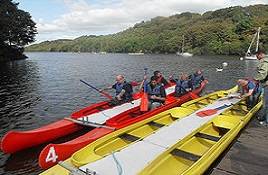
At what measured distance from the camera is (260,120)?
34.0 ft

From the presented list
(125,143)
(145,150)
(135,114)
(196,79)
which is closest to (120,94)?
(135,114)

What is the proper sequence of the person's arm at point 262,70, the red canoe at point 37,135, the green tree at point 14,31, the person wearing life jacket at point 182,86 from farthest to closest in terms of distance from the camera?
the green tree at point 14,31 < the person wearing life jacket at point 182,86 < the red canoe at point 37,135 < the person's arm at point 262,70

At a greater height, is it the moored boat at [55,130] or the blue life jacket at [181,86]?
the blue life jacket at [181,86]

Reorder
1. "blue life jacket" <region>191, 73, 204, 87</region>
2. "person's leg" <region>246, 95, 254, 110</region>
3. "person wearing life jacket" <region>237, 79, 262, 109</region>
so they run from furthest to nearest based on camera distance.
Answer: "blue life jacket" <region>191, 73, 204, 87</region>
"person's leg" <region>246, 95, 254, 110</region>
"person wearing life jacket" <region>237, 79, 262, 109</region>

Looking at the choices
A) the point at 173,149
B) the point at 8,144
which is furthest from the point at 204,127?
the point at 8,144

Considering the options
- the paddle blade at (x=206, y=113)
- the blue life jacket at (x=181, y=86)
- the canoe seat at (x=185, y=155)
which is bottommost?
the canoe seat at (x=185, y=155)

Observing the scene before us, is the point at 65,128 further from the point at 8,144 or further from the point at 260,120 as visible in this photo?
the point at 260,120

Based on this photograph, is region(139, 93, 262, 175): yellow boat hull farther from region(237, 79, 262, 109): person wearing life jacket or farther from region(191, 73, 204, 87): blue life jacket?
region(191, 73, 204, 87): blue life jacket

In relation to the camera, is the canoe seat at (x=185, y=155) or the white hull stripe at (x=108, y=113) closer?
the canoe seat at (x=185, y=155)

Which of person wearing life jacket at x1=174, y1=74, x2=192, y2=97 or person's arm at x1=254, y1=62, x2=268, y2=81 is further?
person wearing life jacket at x1=174, y1=74, x2=192, y2=97

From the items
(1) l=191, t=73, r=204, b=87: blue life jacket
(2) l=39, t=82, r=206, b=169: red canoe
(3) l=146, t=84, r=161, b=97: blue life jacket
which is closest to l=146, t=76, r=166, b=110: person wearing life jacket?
(3) l=146, t=84, r=161, b=97: blue life jacket

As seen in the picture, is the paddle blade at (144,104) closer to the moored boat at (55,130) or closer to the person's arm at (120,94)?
the moored boat at (55,130)

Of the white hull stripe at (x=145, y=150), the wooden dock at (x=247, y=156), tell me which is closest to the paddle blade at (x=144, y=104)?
the white hull stripe at (x=145, y=150)

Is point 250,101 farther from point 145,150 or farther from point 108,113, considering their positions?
point 145,150
